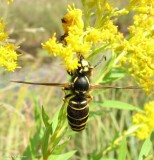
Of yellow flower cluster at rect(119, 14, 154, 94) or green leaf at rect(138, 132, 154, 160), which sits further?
green leaf at rect(138, 132, 154, 160)

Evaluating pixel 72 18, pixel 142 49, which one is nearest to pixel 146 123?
pixel 142 49

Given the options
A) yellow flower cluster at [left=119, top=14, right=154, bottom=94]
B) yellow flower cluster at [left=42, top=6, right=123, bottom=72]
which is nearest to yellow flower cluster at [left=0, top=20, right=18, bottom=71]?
yellow flower cluster at [left=42, top=6, right=123, bottom=72]

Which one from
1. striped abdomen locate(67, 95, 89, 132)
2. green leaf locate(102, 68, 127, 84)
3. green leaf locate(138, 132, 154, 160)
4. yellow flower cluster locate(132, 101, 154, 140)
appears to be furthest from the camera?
yellow flower cluster locate(132, 101, 154, 140)

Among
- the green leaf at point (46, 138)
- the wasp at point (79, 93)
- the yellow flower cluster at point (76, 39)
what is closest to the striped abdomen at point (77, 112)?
the wasp at point (79, 93)

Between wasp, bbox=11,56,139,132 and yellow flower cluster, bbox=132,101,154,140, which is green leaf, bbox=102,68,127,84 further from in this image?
yellow flower cluster, bbox=132,101,154,140

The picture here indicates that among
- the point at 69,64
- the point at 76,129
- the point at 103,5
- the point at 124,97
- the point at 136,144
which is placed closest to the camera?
the point at 69,64

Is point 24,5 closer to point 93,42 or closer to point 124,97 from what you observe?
point 124,97

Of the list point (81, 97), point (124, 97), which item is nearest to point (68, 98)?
point (81, 97)
